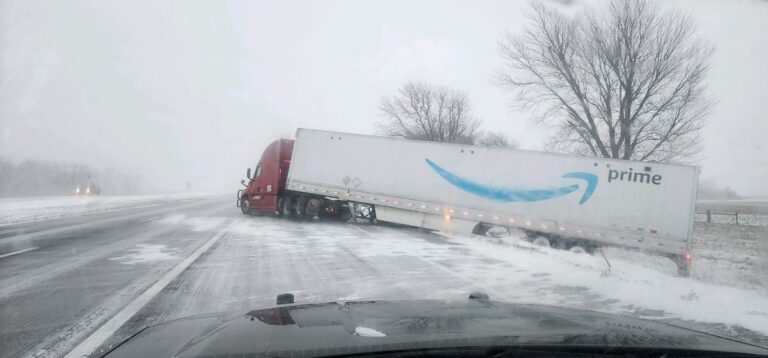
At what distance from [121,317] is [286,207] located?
1651 centimetres

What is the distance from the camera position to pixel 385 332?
266 centimetres

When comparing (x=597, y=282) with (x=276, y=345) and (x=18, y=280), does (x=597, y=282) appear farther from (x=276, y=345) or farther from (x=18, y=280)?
(x=18, y=280)

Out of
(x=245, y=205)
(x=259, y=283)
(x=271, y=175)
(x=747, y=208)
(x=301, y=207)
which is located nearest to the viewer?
(x=259, y=283)

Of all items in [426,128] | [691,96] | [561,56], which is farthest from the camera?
[426,128]

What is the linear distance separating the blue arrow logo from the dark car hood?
498 inches

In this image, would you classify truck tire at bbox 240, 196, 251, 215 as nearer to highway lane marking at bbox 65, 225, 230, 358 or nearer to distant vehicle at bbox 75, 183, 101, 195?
highway lane marking at bbox 65, 225, 230, 358

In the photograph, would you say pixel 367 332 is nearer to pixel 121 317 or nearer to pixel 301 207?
pixel 121 317

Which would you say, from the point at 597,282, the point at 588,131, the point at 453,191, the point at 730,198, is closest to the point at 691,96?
the point at 588,131

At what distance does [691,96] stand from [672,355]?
21.9 metres

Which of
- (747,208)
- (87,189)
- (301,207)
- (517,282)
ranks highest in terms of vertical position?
(747,208)

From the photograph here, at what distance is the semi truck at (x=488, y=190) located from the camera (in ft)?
48.0

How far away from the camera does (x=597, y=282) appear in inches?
336

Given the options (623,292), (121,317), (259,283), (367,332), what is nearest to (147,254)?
(259,283)

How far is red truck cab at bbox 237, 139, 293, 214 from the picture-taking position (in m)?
22.3
